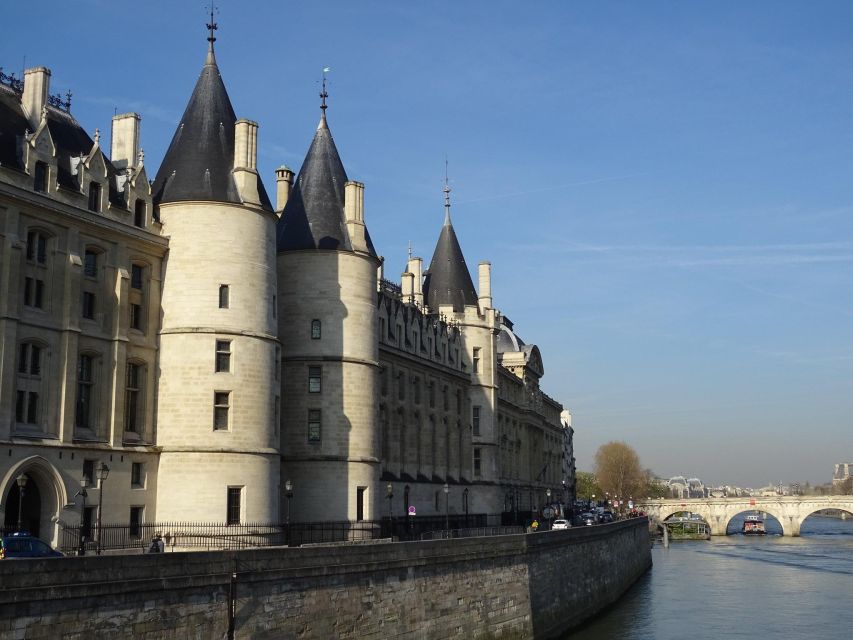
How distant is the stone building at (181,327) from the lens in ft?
112

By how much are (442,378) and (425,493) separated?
8.33 m

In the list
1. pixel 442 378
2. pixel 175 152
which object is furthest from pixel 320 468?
pixel 442 378

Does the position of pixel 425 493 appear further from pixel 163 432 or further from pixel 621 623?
pixel 163 432

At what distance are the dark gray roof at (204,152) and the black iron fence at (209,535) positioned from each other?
1253cm

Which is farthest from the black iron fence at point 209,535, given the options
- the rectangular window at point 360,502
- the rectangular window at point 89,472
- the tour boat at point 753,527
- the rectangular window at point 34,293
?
the tour boat at point 753,527

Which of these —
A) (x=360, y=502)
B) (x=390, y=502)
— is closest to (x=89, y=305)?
(x=360, y=502)

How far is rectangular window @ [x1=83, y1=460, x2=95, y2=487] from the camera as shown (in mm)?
35219

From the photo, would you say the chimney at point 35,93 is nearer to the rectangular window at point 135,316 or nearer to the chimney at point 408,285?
the rectangular window at point 135,316

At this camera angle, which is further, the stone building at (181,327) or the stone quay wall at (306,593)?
the stone building at (181,327)

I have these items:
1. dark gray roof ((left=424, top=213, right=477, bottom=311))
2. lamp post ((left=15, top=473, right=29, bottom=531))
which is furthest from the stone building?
dark gray roof ((left=424, top=213, right=477, bottom=311))

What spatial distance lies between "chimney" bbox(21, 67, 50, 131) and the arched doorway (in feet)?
44.3

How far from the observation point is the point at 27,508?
3403 cm

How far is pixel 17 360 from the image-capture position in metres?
33.2

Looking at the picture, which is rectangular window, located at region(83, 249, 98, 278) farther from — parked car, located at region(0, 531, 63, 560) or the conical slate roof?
the conical slate roof
